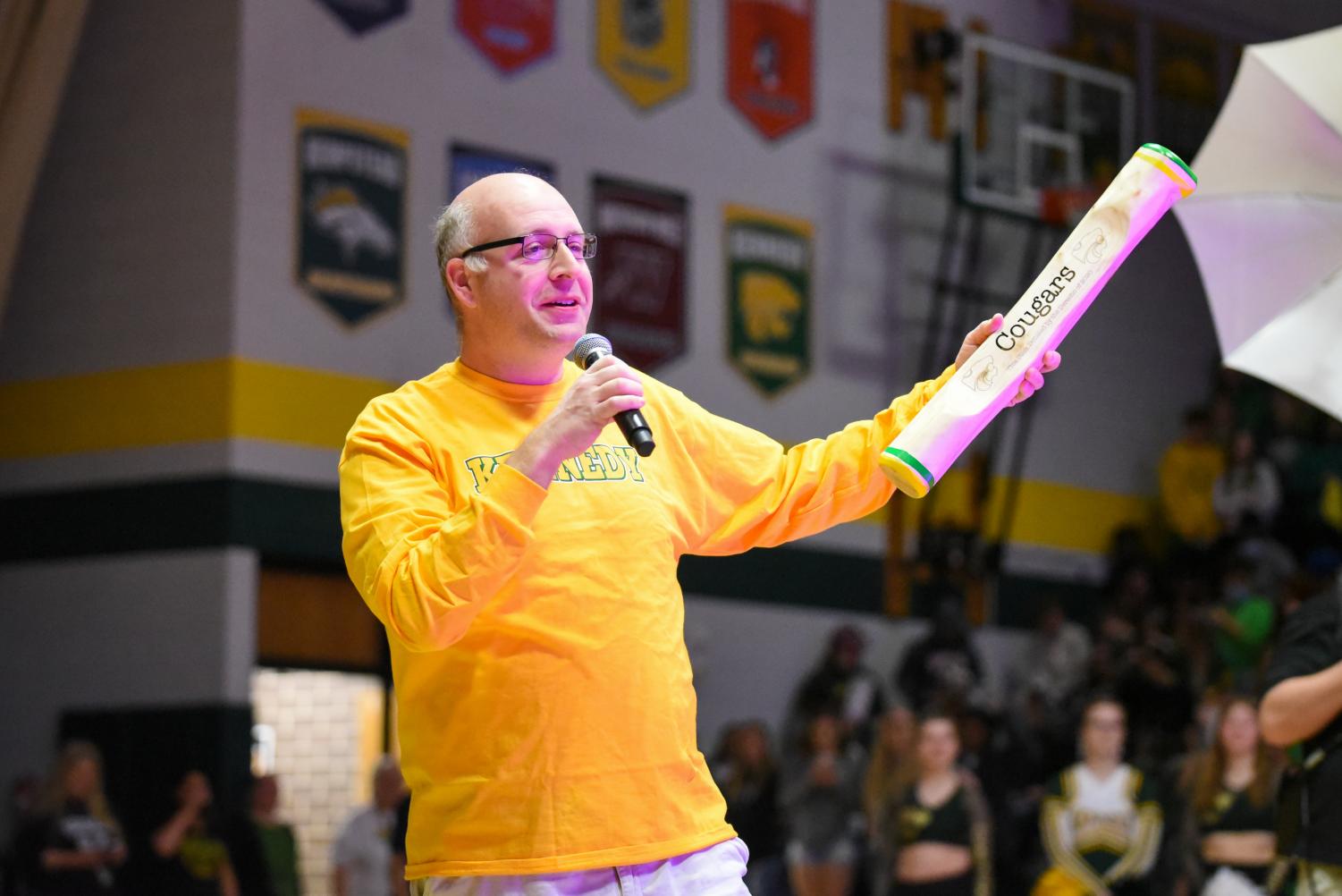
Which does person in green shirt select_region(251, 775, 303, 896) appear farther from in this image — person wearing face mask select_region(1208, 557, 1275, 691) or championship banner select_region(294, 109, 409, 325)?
person wearing face mask select_region(1208, 557, 1275, 691)

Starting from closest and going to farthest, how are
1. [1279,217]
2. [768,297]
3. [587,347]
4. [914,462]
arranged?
[914,462] < [587,347] < [1279,217] < [768,297]

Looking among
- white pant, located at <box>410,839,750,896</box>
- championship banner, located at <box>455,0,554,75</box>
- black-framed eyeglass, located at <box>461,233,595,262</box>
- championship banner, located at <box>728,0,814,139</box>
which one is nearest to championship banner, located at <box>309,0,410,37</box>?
championship banner, located at <box>455,0,554,75</box>

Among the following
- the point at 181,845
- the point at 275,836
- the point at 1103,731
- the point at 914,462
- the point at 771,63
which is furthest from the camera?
the point at 771,63

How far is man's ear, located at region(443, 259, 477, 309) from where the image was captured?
11.2 ft

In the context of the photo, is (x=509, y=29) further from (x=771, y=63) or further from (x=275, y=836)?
(x=275, y=836)


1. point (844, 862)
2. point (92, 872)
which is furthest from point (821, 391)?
point (92, 872)

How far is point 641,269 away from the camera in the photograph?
13859 mm

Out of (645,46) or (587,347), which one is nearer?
(587,347)

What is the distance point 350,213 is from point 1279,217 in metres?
8.18

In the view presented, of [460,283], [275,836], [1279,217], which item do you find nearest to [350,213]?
[275,836]

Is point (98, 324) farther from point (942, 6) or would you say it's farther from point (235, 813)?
point (942, 6)

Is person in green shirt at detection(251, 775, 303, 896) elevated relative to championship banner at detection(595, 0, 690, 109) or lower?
lower

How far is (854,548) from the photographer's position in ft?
49.1

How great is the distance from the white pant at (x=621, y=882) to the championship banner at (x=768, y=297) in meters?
11.3
